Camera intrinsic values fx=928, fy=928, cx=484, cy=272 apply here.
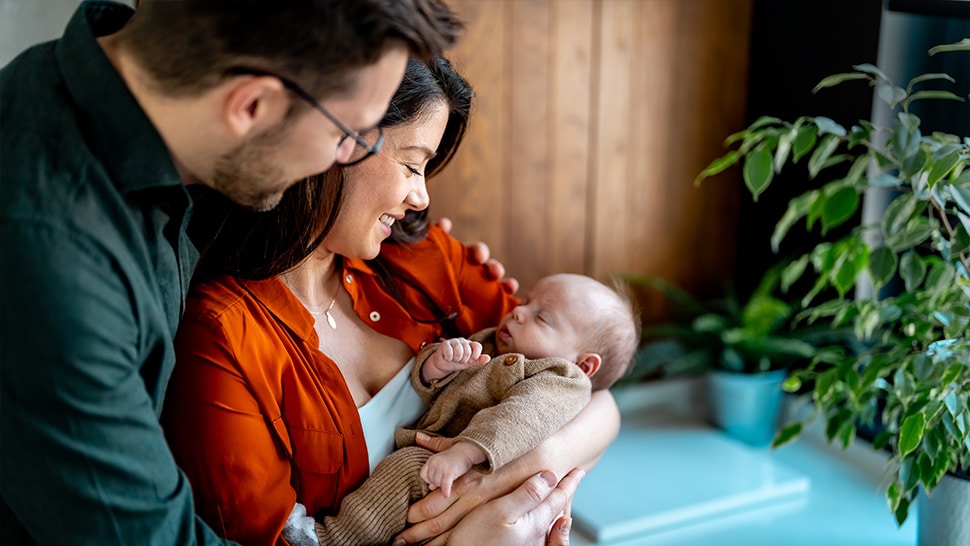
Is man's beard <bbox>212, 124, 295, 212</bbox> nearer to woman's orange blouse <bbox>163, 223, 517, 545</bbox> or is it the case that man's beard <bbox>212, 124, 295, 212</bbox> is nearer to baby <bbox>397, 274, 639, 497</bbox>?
woman's orange blouse <bbox>163, 223, 517, 545</bbox>

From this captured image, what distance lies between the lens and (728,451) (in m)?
2.59

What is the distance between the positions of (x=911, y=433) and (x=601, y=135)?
1.32 metres

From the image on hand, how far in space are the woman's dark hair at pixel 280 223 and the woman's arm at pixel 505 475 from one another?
0.38 m

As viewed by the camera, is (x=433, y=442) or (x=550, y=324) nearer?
(x=433, y=442)

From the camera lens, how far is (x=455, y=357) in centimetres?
152

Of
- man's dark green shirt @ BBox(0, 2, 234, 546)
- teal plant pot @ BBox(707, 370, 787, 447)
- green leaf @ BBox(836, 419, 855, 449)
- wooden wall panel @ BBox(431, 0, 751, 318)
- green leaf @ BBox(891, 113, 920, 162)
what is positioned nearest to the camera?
man's dark green shirt @ BBox(0, 2, 234, 546)

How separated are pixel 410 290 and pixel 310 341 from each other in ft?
0.95

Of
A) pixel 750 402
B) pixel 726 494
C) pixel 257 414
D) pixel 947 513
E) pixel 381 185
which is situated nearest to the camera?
pixel 257 414

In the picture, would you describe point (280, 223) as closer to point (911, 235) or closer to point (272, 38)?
point (272, 38)

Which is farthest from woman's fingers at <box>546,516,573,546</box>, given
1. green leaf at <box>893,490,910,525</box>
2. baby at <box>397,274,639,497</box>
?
green leaf at <box>893,490,910,525</box>

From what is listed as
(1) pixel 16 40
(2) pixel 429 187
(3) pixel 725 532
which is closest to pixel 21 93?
(1) pixel 16 40

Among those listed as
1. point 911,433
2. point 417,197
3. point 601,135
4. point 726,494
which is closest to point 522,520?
point 417,197

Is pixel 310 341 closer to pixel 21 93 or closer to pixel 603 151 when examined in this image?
pixel 21 93

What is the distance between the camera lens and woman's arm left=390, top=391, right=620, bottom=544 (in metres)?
1.46
